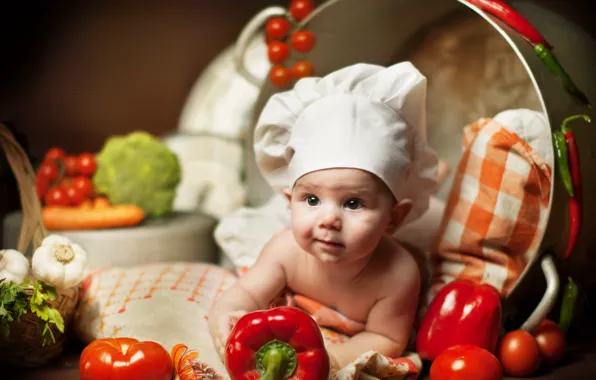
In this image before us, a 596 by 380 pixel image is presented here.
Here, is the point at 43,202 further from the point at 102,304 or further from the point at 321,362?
the point at 321,362

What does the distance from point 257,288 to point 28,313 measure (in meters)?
0.39

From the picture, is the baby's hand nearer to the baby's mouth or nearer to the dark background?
the baby's mouth

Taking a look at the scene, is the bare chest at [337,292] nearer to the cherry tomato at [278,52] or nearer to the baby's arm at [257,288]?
the baby's arm at [257,288]

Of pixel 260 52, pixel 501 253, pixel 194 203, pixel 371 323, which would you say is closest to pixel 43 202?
pixel 194 203

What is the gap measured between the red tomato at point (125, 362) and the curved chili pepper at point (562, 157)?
2.43 feet

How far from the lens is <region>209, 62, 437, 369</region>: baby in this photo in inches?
42.9

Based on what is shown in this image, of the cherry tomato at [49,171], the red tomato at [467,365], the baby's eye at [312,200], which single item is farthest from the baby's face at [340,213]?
the cherry tomato at [49,171]

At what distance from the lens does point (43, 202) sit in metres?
1.82

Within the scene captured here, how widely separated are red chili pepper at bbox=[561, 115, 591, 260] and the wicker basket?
92 cm

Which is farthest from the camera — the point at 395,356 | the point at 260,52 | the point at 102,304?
the point at 260,52

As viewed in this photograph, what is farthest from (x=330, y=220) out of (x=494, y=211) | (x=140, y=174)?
(x=140, y=174)

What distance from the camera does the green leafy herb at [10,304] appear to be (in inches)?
42.3

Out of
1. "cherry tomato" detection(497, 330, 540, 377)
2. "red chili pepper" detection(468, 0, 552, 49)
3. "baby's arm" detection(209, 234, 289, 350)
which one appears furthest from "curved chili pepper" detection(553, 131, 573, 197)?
"baby's arm" detection(209, 234, 289, 350)

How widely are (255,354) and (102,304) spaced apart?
0.47 metres
